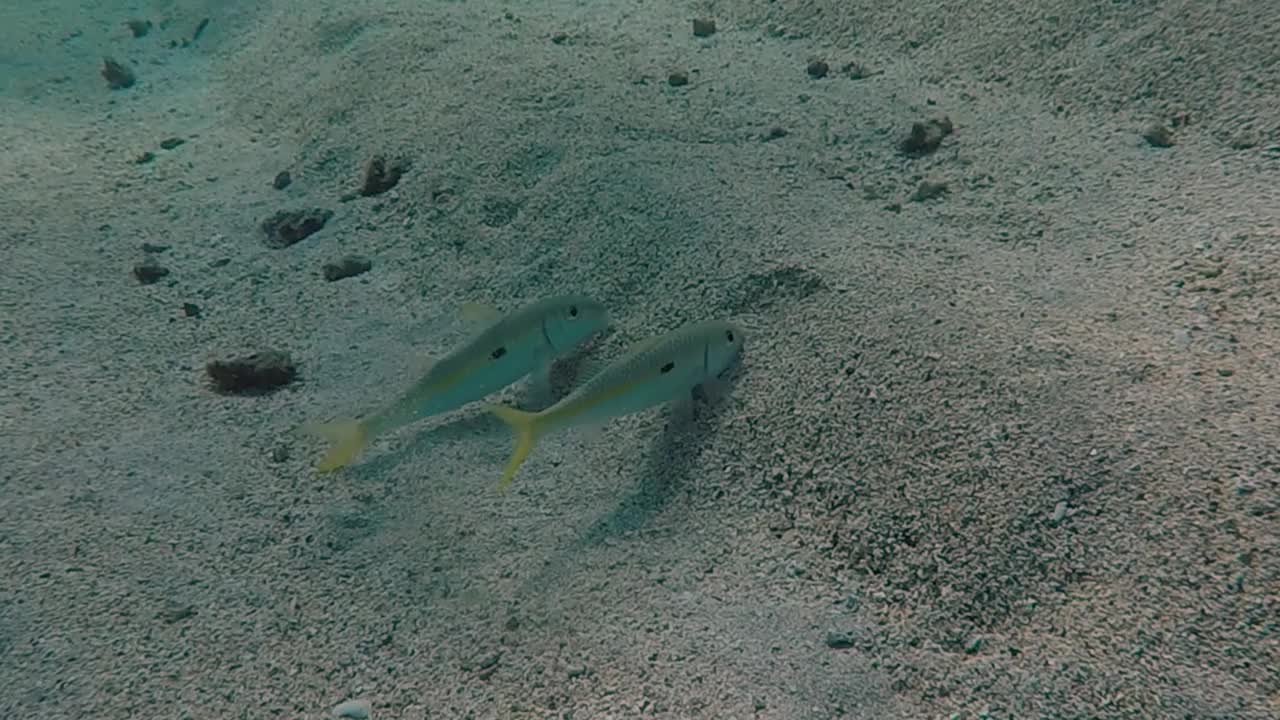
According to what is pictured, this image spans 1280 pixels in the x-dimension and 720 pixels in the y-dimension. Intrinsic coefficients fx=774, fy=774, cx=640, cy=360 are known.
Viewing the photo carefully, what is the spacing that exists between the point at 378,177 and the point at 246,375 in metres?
1.83

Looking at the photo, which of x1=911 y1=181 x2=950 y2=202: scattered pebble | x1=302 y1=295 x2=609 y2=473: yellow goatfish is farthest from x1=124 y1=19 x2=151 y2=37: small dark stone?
x1=911 y1=181 x2=950 y2=202: scattered pebble

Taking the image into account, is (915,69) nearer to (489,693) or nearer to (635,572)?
(635,572)

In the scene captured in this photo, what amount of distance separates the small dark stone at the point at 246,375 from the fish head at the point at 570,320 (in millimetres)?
1564

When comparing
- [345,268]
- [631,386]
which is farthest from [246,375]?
[631,386]

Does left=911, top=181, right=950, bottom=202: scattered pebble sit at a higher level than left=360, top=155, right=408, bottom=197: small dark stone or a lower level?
lower

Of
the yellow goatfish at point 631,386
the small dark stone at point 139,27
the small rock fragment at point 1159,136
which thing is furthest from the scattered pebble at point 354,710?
the small dark stone at point 139,27

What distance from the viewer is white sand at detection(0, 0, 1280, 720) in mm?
2182

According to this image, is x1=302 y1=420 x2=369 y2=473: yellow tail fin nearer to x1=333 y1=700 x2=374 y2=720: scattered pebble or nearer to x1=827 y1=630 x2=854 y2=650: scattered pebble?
Answer: x1=333 y1=700 x2=374 y2=720: scattered pebble

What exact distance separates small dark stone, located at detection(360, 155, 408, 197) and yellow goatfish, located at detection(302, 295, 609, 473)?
241 cm

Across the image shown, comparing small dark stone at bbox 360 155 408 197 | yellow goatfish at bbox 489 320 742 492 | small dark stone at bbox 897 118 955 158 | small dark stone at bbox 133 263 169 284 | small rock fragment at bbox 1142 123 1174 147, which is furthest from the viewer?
small dark stone at bbox 360 155 408 197

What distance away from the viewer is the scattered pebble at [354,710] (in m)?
2.22

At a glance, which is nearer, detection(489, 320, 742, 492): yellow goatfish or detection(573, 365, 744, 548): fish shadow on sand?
detection(489, 320, 742, 492): yellow goatfish

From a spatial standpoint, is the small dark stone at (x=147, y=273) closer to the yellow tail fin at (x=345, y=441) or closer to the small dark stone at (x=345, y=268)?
the small dark stone at (x=345, y=268)

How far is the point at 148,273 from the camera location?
15.0ft
